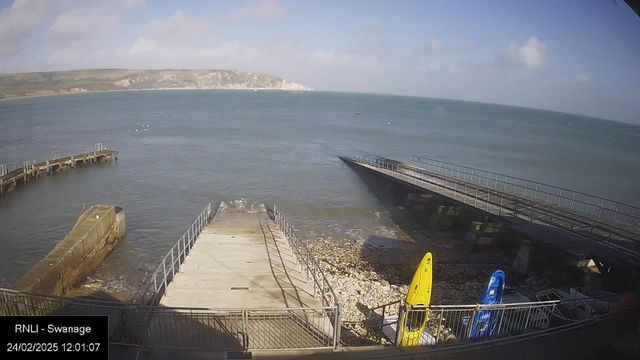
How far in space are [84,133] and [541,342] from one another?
74.7 m

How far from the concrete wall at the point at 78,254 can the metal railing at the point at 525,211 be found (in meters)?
19.9

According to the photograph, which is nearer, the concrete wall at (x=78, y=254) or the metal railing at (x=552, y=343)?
the metal railing at (x=552, y=343)

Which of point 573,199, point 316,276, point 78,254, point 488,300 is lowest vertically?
point 78,254

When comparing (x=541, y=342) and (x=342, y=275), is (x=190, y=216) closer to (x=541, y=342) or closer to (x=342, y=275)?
(x=342, y=275)

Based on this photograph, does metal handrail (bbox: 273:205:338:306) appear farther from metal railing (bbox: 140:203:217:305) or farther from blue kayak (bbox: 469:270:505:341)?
blue kayak (bbox: 469:270:505:341)

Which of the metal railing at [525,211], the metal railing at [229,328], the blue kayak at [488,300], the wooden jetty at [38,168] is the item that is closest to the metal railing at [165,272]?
the metal railing at [229,328]

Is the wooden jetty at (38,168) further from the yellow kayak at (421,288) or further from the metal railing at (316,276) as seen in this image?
the yellow kayak at (421,288)

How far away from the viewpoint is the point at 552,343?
287 inches

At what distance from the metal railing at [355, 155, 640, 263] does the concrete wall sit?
19944 millimetres
